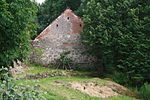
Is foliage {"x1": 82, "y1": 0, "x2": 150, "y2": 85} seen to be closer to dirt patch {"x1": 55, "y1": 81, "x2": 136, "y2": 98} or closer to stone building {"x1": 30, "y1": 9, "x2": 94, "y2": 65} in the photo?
stone building {"x1": 30, "y1": 9, "x2": 94, "y2": 65}

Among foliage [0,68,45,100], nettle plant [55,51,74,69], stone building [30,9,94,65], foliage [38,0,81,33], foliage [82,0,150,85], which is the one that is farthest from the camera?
foliage [38,0,81,33]

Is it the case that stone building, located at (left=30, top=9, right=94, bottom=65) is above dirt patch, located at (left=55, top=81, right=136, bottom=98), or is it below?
above

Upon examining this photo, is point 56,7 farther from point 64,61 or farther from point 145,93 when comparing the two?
point 145,93

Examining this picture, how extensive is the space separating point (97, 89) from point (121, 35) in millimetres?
6558

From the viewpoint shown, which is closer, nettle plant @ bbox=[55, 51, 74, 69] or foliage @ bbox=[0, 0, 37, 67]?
foliage @ bbox=[0, 0, 37, 67]

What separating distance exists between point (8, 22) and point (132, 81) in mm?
10640

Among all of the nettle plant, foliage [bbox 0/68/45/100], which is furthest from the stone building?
foliage [bbox 0/68/45/100]

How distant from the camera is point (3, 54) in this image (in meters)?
10.5

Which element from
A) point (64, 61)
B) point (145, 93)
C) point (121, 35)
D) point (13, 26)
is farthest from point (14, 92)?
point (64, 61)

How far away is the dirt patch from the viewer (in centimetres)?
1200

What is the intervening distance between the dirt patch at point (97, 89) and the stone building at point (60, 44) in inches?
307

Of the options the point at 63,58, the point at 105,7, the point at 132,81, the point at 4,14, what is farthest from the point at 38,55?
the point at 4,14

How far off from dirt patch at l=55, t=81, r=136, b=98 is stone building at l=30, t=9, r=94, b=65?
7.79 m

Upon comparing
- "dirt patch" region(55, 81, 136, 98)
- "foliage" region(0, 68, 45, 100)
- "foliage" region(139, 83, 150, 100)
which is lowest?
Answer: "foliage" region(139, 83, 150, 100)
